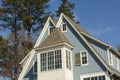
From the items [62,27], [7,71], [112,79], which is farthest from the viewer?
[7,71]

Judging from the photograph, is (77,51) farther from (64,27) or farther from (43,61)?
(43,61)

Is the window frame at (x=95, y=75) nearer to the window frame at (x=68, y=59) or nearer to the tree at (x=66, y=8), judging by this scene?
the window frame at (x=68, y=59)

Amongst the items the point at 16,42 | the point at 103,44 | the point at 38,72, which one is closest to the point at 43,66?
the point at 38,72

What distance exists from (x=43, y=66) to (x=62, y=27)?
17.2 feet

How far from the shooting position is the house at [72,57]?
34906mm

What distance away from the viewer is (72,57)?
36969 millimetres

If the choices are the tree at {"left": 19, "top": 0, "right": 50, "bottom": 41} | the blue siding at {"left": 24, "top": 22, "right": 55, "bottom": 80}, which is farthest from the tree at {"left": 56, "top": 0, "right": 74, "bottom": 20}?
the blue siding at {"left": 24, "top": 22, "right": 55, "bottom": 80}

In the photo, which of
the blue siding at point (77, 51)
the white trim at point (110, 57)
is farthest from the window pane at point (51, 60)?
the white trim at point (110, 57)

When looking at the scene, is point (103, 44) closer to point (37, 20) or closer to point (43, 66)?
point (43, 66)

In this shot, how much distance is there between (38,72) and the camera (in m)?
36.6

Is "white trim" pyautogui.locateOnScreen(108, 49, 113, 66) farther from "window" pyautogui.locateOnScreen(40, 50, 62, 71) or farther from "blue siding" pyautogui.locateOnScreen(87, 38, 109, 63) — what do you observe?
"window" pyautogui.locateOnScreen(40, 50, 62, 71)

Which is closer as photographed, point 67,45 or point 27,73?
point 67,45

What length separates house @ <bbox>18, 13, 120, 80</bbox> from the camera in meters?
34.9

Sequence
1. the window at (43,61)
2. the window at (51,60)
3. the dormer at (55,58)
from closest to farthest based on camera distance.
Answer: the dormer at (55,58) → the window at (51,60) → the window at (43,61)
